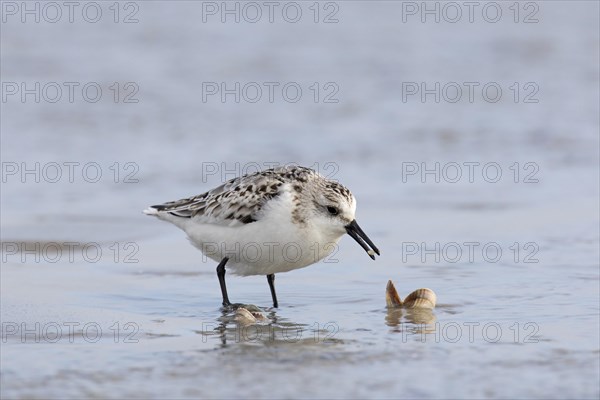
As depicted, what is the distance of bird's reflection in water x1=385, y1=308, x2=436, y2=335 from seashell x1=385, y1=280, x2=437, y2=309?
1.4 inches

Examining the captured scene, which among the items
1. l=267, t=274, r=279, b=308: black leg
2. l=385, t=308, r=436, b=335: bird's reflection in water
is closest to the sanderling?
l=267, t=274, r=279, b=308: black leg

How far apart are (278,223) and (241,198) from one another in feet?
1.46

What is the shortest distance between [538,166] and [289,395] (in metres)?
8.09

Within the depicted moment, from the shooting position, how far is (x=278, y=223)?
795 cm

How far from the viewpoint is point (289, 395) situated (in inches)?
223

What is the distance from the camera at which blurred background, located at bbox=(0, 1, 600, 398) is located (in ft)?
20.8

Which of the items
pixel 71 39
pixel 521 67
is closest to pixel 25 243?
pixel 71 39

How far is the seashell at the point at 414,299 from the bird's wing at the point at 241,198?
3.61ft

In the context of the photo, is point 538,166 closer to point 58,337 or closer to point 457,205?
point 457,205

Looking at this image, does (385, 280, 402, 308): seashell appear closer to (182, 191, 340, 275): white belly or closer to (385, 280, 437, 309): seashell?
(385, 280, 437, 309): seashell

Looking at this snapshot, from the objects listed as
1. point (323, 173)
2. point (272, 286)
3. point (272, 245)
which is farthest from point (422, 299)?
point (323, 173)

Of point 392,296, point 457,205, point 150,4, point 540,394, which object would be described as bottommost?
point 540,394

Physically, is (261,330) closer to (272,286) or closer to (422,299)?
(272,286)

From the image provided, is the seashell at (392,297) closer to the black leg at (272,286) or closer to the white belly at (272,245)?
the white belly at (272,245)
